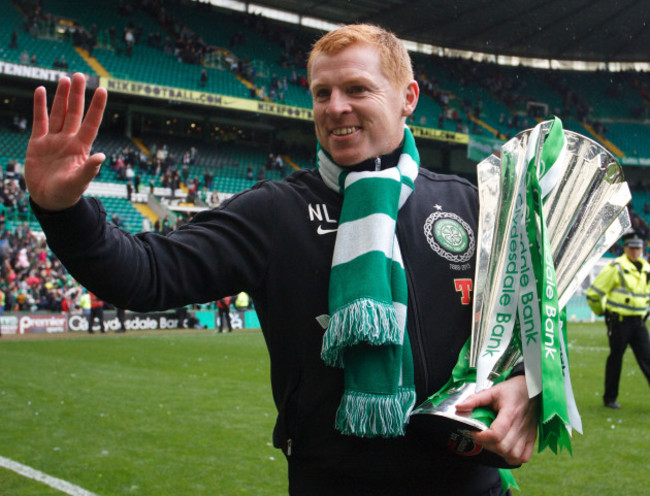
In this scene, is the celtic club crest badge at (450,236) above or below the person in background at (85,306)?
above

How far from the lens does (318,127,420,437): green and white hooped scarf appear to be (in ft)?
5.99

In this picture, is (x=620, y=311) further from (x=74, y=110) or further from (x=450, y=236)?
(x=74, y=110)

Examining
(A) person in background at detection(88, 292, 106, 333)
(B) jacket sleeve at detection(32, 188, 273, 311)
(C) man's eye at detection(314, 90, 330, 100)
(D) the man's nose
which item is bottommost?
(A) person in background at detection(88, 292, 106, 333)

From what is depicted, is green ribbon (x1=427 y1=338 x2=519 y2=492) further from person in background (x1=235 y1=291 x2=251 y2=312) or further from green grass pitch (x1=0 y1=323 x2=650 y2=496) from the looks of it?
person in background (x1=235 y1=291 x2=251 y2=312)

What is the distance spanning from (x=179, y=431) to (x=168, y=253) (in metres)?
5.39

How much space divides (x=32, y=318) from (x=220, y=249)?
19682 mm

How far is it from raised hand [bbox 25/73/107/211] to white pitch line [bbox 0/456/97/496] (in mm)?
3799

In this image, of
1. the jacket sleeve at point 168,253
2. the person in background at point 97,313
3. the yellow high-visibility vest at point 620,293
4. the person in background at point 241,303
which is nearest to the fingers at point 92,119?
the jacket sleeve at point 168,253

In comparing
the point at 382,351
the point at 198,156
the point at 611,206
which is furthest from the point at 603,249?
the point at 198,156

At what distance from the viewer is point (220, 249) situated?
76.2 inches

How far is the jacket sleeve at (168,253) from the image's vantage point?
1655 mm

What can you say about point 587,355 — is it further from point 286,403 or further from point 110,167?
point 110,167

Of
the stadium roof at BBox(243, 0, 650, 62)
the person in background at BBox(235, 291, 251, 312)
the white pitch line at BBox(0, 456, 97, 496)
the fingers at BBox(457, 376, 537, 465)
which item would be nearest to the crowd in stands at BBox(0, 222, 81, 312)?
the person in background at BBox(235, 291, 251, 312)

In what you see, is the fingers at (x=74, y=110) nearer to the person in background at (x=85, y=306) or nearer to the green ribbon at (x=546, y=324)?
the green ribbon at (x=546, y=324)
